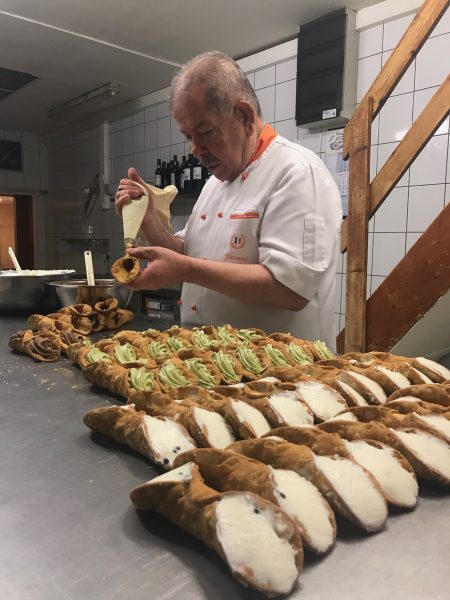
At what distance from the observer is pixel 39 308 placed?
2.56m

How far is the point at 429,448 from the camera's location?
87 cm

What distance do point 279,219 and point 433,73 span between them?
7.41ft

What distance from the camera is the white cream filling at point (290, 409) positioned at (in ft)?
3.33

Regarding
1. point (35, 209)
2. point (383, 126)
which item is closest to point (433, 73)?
point (383, 126)

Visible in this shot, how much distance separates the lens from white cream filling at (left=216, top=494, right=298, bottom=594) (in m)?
0.58

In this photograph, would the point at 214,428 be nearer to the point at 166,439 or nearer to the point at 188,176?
the point at 166,439

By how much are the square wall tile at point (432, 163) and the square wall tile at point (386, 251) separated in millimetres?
421

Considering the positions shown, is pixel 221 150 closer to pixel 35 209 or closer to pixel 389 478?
pixel 389 478

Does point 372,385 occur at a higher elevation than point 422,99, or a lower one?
lower

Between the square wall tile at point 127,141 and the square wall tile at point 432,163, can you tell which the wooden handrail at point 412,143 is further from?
the square wall tile at point 127,141

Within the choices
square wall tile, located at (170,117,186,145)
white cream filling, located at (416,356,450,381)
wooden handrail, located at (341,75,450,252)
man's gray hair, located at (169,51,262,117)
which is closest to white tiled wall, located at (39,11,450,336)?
wooden handrail, located at (341,75,450,252)

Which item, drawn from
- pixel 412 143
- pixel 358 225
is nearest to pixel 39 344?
pixel 358 225

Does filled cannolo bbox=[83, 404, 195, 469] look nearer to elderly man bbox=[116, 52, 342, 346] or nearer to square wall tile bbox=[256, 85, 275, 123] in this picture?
elderly man bbox=[116, 52, 342, 346]

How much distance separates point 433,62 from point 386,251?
4.33ft
